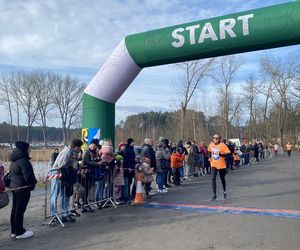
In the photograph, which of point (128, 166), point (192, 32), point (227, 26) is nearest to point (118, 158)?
point (128, 166)

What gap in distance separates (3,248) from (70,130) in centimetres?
5401

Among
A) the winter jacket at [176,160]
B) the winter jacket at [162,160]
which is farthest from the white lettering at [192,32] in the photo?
the winter jacket at [176,160]

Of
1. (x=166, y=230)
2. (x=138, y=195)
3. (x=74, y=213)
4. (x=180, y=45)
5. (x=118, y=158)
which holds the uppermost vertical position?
(x=180, y=45)

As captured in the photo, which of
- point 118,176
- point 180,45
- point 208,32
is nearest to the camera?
point 208,32

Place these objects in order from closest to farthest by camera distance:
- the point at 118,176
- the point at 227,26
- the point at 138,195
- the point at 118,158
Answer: the point at 227,26, the point at 118,158, the point at 118,176, the point at 138,195

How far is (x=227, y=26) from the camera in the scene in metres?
8.73

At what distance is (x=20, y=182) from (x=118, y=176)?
358 cm

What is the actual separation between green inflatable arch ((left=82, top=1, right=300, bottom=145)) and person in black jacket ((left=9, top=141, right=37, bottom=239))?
13.0ft

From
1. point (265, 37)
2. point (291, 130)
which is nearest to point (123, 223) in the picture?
point (265, 37)

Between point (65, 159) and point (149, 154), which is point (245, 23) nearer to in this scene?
point (149, 154)

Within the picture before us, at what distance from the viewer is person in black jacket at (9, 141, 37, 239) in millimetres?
6617

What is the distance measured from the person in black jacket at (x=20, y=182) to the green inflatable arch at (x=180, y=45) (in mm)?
3971

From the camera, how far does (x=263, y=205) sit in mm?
8930

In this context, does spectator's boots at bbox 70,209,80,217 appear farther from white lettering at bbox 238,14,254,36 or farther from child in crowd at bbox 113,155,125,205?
white lettering at bbox 238,14,254,36
